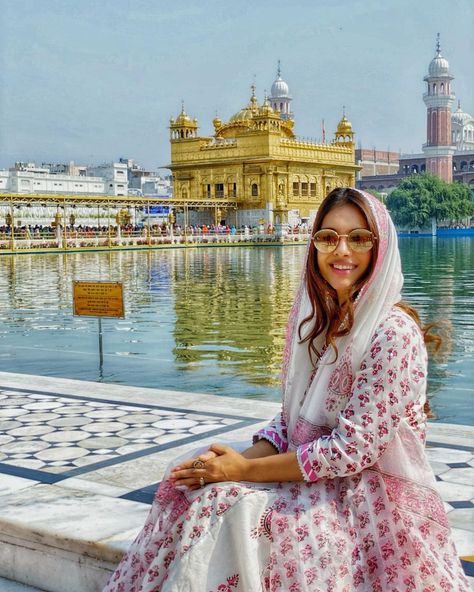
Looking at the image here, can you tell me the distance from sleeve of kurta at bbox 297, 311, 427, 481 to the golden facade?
45190mm

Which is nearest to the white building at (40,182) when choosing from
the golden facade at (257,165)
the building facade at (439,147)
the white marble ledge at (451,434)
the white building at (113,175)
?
the white building at (113,175)

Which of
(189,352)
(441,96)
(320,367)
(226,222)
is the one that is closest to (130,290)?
(189,352)

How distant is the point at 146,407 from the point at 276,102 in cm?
7036

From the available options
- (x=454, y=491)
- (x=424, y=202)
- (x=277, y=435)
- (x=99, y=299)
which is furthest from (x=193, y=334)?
(x=424, y=202)

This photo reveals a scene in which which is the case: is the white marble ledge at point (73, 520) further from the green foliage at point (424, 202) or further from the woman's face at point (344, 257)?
the green foliage at point (424, 202)

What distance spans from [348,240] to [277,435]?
53 centimetres

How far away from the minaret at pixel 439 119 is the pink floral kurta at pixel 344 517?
249 ft

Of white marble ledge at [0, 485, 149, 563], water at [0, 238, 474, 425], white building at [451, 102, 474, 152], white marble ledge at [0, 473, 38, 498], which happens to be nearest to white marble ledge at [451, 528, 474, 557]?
white marble ledge at [0, 485, 149, 563]

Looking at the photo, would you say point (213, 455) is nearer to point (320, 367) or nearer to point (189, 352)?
point (320, 367)

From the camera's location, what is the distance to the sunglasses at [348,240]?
7.11ft

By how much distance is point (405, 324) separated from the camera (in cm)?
205

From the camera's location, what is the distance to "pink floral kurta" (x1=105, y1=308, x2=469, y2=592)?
1.94 meters

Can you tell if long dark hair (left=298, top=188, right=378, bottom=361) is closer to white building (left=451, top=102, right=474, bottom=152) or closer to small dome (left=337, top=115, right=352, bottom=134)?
small dome (left=337, top=115, right=352, bottom=134)

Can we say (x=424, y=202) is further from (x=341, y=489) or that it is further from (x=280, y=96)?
(x=341, y=489)
